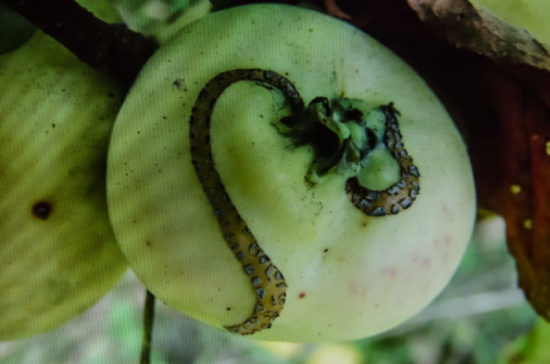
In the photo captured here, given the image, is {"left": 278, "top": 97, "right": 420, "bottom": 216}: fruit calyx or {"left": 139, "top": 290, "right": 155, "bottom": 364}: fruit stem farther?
{"left": 139, "top": 290, "right": 155, "bottom": 364}: fruit stem

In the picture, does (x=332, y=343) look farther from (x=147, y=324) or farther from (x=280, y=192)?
(x=280, y=192)

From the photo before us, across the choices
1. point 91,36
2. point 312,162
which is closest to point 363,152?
point 312,162

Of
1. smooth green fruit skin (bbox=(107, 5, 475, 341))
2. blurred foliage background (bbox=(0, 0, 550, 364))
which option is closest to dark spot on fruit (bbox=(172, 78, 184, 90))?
smooth green fruit skin (bbox=(107, 5, 475, 341))

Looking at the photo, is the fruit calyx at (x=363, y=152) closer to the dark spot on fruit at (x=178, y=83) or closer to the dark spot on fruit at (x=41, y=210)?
the dark spot on fruit at (x=178, y=83)

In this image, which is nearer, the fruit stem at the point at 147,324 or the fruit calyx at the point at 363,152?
the fruit calyx at the point at 363,152

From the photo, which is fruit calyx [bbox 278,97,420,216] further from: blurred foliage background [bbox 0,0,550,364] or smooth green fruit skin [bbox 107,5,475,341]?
blurred foliage background [bbox 0,0,550,364]

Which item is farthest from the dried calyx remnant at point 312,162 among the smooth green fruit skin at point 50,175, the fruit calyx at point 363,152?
the smooth green fruit skin at point 50,175

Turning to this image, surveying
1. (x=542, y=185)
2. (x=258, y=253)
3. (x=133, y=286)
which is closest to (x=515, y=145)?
(x=542, y=185)
